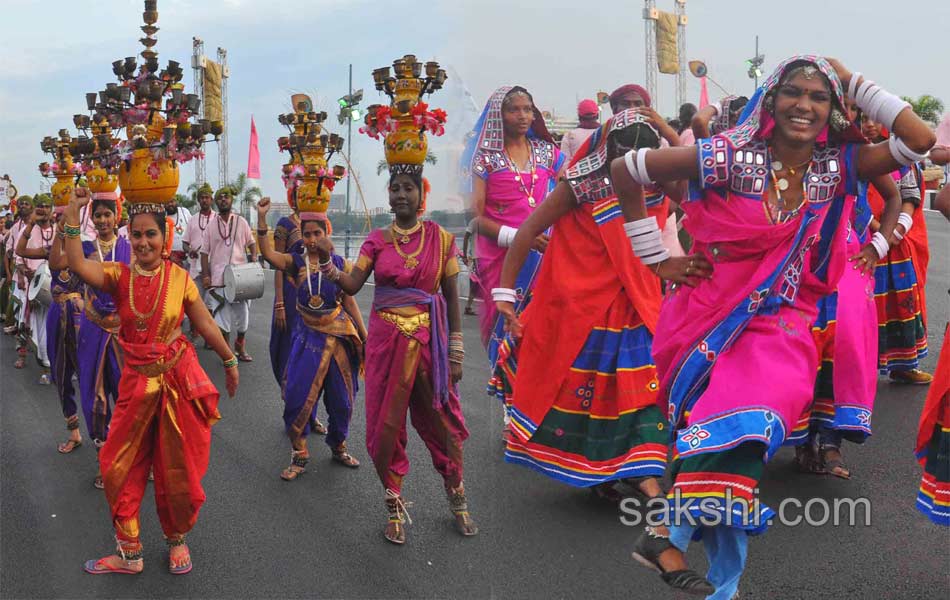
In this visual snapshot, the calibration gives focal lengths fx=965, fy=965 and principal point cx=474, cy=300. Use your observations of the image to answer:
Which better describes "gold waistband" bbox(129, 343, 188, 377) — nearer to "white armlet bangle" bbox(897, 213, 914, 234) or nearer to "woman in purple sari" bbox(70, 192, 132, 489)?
"woman in purple sari" bbox(70, 192, 132, 489)

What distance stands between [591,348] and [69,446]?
410 centimetres

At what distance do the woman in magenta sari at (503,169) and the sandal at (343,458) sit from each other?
4.05 ft

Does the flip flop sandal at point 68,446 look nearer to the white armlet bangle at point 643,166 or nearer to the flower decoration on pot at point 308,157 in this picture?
the flower decoration on pot at point 308,157

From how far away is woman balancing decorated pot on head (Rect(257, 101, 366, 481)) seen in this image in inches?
Result: 246

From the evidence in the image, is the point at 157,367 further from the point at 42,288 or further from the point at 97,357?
the point at 42,288

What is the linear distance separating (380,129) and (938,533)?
343 centimetres

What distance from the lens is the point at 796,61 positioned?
3625mm

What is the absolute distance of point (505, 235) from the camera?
6.33 meters

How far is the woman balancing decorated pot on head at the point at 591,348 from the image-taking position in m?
4.92

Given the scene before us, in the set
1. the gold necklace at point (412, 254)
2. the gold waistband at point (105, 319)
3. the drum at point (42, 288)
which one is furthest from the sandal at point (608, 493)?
the drum at point (42, 288)

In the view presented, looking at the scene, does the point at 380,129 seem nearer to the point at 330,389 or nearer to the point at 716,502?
the point at 330,389

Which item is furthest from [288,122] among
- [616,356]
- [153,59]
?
[616,356]

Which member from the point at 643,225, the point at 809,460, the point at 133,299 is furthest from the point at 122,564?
the point at 809,460

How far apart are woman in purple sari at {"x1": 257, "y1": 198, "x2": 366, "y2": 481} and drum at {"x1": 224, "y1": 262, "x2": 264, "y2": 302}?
14.2 ft
